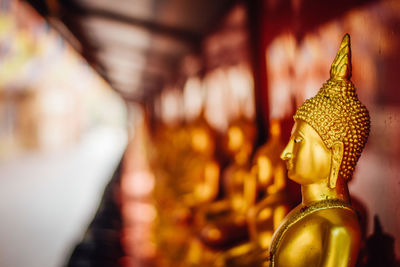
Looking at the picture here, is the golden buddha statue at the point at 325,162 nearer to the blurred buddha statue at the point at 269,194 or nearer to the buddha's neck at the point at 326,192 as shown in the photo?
the buddha's neck at the point at 326,192

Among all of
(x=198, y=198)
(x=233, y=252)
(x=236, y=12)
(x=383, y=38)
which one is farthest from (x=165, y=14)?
(x=383, y=38)

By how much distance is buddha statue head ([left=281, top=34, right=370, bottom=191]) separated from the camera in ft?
3.87

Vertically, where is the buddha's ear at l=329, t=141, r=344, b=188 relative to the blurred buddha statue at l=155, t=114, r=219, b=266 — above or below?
above

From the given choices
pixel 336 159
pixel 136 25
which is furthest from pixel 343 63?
pixel 136 25

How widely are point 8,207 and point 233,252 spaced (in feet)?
20.5

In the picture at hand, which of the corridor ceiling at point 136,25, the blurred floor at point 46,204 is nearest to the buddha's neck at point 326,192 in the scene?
the corridor ceiling at point 136,25

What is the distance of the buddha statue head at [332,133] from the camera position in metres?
1.18

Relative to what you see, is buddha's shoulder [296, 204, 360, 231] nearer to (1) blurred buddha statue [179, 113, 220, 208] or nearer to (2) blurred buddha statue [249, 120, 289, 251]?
(2) blurred buddha statue [249, 120, 289, 251]

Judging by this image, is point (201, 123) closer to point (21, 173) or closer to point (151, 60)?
point (151, 60)

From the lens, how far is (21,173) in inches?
479

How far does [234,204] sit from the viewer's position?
2393 mm

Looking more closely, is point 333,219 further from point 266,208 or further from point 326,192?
point 266,208

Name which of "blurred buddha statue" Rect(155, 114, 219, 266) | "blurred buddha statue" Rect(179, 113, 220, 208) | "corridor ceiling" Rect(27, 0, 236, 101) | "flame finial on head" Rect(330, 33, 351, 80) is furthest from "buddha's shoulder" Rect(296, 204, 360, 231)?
"corridor ceiling" Rect(27, 0, 236, 101)

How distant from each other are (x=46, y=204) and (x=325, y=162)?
22.1 ft
